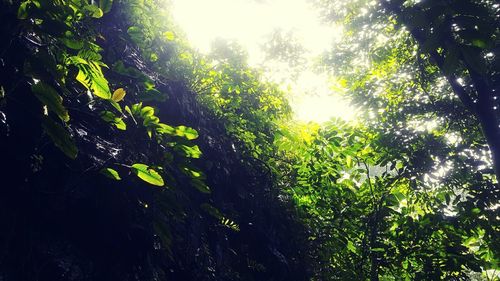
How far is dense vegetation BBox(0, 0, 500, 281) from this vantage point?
192 cm

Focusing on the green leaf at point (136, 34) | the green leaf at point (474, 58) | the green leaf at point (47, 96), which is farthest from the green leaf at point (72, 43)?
the green leaf at point (474, 58)

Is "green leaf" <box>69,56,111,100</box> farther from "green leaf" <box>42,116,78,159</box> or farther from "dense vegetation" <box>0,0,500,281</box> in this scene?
"green leaf" <box>42,116,78,159</box>

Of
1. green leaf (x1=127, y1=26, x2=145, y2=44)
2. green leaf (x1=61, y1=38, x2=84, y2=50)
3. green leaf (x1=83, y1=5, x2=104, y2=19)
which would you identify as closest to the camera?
green leaf (x1=61, y1=38, x2=84, y2=50)

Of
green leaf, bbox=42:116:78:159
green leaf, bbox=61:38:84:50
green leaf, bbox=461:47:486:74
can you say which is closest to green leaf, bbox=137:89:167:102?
green leaf, bbox=61:38:84:50

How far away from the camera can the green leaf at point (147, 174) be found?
2060 millimetres

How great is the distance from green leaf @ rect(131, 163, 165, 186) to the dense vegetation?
0.04 feet

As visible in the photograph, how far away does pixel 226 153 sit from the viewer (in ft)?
17.3

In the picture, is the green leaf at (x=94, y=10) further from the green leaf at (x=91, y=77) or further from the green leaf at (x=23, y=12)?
the green leaf at (x=23, y=12)

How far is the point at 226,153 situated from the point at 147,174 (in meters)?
3.21

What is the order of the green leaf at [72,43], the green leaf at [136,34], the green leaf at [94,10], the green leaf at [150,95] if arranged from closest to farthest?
the green leaf at [72,43]
the green leaf at [94,10]
the green leaf at [150,95]
the green leaf at [136,34]

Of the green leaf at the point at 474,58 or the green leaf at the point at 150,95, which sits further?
the green leaf at the point at 150,95

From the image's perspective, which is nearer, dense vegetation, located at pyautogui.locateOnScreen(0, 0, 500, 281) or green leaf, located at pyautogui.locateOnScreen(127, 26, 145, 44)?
dense vegetation, located at pyautogui.locateOnScreen(0, 0, 500, 281)

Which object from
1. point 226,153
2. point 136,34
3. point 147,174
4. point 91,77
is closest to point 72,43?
point 91,77

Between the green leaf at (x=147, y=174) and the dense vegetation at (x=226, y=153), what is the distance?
0.5 inches
